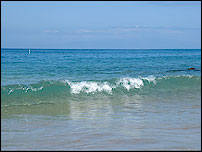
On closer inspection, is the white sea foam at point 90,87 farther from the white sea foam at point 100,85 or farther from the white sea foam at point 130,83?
the white sea foam at point 130,83

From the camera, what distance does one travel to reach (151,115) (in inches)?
400

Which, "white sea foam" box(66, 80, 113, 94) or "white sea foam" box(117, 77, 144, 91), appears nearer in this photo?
"white sea foam" box(66, 80, 113, 94)

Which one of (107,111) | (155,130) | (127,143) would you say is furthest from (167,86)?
(127,143)

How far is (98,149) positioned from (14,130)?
8.04 ft

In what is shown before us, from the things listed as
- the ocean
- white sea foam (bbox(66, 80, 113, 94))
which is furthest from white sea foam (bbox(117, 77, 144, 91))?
white sea foam (bbox(66, 80, 113, 94))

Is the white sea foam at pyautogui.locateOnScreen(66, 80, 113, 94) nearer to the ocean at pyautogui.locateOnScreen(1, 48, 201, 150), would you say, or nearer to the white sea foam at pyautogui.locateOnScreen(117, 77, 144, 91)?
the ocean at pyautogui.locateOnScreen(1, 48, 201, 150)

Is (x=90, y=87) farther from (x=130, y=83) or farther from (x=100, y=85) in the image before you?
(x=130, y=83)

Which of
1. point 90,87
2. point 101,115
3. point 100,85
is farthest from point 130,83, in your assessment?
point 101,115

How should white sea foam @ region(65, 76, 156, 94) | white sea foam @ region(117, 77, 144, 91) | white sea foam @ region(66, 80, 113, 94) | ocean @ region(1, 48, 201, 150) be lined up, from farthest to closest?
white sea foam @ region(117, 77, 144, 91)
white sea foam @ region(65, 76, 156, 94)
white sea foam @ region(66, 80, 113, 94)
ocean @ region(1, 48, 201, 150)

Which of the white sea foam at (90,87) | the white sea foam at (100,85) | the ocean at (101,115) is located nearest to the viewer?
the ocean at (101,115)

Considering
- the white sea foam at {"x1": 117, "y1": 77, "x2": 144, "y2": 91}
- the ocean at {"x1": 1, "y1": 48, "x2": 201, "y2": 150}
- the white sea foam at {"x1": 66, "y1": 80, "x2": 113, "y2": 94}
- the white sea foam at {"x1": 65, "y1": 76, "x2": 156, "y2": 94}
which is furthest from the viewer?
the white sea foam at {"x1": 117, "y1": 77, "x2": 144, "y2": 91}

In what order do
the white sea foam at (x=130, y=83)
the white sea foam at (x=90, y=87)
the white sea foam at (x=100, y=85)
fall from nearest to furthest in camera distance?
the white sea foam at (x=90, y=87) → the white sea foam at (x=100, y=85) → the white sea foam at (x=130, y=83)

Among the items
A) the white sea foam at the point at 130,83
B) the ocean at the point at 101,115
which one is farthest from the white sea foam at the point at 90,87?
the white sea foam at the point at 130,83

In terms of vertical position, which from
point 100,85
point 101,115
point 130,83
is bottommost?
point 101,115
